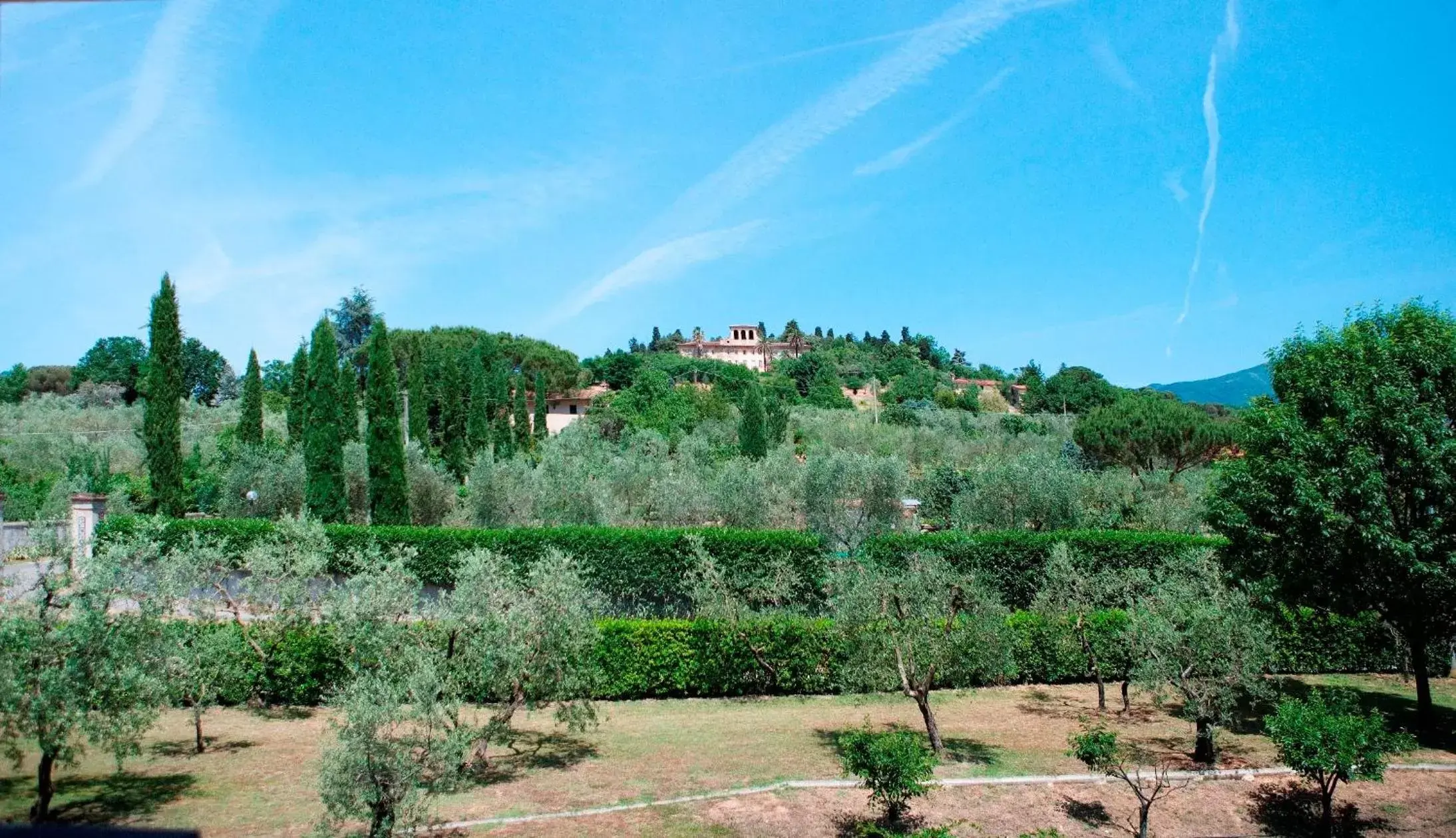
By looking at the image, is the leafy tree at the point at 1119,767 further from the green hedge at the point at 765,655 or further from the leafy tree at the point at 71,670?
the leafy tree at the point at 71,670

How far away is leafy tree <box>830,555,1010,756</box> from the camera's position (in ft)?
45.9

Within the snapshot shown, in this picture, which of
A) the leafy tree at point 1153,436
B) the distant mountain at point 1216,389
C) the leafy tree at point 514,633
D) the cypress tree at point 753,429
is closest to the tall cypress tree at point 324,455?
the leafy tree at point 514,633

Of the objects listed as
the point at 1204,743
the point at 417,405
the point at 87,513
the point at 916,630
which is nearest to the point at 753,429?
the point at 417,405

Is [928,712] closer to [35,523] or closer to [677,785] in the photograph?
[677,785]

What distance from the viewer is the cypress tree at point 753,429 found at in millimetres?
42125

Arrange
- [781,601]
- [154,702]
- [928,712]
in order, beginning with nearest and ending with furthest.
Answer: [154,702] < [928,712] < [781,601]

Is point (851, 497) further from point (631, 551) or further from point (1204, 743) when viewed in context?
point (1204, 743)

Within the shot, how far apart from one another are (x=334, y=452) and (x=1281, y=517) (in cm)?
2594

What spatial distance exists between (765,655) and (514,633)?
7894 mm

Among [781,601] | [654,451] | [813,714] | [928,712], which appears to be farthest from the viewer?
[654,451]

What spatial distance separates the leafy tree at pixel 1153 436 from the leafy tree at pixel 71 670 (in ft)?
122

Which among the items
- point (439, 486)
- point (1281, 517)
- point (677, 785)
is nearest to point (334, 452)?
point (439, 486)

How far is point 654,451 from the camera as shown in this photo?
131 feet

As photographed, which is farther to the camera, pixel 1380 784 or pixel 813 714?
pixel 813 714
